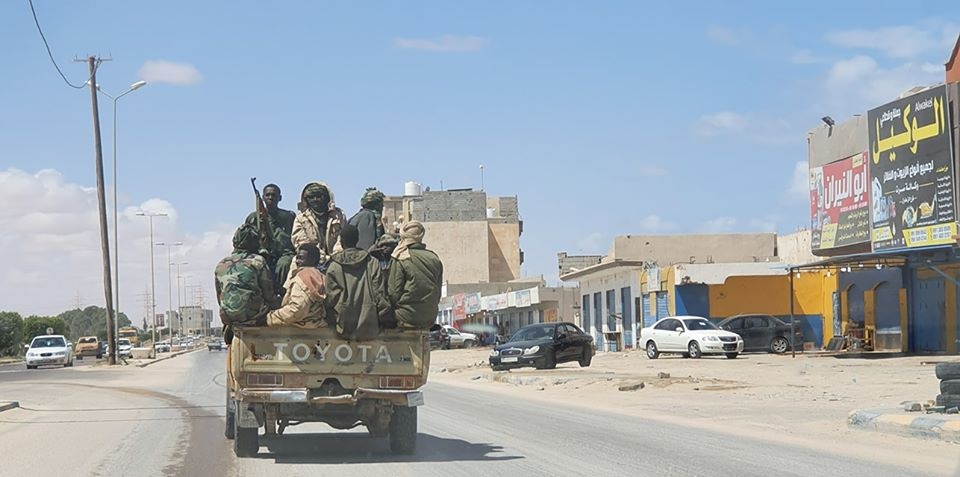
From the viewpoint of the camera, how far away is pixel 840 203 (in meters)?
38.4

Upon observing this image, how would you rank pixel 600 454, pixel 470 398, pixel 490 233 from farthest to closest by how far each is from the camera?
pixel 490 233
pixel 470 398
pixel 600 454

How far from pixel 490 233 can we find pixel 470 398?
95.5 m

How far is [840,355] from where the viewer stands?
37.4 meters

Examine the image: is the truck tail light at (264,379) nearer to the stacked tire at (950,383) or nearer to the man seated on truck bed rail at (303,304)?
the man seated on truck bed rail at (303,304)

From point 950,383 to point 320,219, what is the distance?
316 inches

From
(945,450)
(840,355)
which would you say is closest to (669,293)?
(840,355)

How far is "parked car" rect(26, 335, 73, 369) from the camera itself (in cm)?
5419

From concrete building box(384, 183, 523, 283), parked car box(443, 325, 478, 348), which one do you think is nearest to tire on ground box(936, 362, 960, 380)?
parked car box(443, 325, 478, 348)

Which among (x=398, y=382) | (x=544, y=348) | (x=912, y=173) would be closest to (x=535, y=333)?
(x=544, y=348)

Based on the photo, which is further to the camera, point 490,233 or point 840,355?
point 490,233

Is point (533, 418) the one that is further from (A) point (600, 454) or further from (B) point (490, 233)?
(B) point (490, 233)

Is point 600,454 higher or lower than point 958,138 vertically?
lower

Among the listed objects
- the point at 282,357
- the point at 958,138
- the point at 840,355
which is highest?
the point at 958,138

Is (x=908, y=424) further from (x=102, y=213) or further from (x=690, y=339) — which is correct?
(x=102, y=213)
